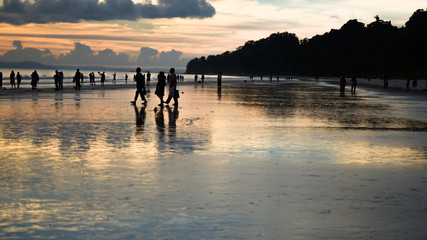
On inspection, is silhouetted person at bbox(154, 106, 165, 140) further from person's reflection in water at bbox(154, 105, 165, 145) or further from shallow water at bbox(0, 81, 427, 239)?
shallow water at bbox(0, 81, 427, 239)

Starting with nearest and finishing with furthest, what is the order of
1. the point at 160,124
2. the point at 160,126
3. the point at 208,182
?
the point at 208,182, the point at 160,126, the point at 160,124

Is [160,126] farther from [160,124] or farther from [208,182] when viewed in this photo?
[208,182]

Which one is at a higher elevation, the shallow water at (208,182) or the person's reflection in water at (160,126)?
the shallow water at (208,182)

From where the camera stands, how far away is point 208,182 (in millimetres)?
8320

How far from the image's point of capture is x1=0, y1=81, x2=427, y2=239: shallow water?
5887 millimetres

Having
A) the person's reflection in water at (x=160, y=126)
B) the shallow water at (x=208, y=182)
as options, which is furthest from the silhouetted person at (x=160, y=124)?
the shallow water at (x=208, y=182)

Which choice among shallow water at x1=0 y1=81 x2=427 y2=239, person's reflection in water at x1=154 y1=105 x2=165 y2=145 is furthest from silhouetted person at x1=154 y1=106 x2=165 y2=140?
shallow water at x1=0 y1=81 x2=427 y2=239

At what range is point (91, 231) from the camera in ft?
18.5

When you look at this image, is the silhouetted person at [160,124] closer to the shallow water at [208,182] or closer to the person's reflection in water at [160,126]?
the person's reflection in water at [160,126]

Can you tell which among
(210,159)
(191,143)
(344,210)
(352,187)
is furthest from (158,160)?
(344,210)

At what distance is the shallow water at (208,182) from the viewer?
5887 mm

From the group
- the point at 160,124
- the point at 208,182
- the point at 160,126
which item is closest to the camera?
the point at 208,182

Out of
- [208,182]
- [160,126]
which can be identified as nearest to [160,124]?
[160,126]

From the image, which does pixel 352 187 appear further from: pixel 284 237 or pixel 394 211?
pixel 284 237
